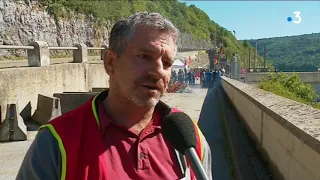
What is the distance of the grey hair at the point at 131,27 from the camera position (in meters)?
1.99

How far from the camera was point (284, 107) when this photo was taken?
17.4ft

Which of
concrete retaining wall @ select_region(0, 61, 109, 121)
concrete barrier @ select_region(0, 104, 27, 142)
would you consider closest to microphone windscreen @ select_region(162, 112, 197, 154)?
concrete barrier @ select_region(0, 104, 27, 142)

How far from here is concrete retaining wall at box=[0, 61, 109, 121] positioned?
33.2 ft

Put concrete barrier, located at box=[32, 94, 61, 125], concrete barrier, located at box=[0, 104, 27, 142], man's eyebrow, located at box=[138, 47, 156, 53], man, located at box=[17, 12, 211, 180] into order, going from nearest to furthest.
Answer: man, located at box=[17, 12, 211, 180], man's eyebrow, located at box=[138, 47, 156, 53], concrete barrier, located at box=[0, 104, 27, 142], concrete barrier, located at box=[32, 94, 61, 125]

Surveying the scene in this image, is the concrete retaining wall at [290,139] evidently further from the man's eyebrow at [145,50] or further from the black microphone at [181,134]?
the man's eyebrow at [145,50]

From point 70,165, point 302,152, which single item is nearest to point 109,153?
point 70,165

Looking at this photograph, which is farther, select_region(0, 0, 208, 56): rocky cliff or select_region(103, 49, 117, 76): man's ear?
select_region(0, 0, 208, 56): rocky cliff

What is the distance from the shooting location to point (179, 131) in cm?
189

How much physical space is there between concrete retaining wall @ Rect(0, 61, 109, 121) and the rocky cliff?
9415mm

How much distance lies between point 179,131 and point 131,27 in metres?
0.56

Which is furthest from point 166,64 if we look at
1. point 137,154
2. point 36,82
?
point 36,82

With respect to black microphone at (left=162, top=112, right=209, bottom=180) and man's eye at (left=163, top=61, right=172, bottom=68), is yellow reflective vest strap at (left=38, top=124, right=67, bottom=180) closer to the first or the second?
black microphone at (left=162, top=112, right=209, bottom=180)

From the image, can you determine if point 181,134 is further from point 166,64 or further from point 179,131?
point 166,64

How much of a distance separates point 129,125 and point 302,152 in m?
2.25
